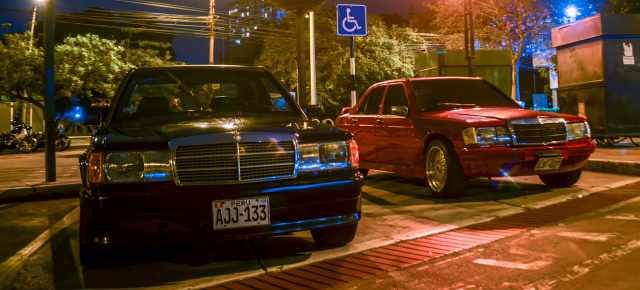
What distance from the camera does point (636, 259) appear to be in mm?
3961

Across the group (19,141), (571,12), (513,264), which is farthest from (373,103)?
(571,12)

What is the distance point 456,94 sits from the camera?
8.14m

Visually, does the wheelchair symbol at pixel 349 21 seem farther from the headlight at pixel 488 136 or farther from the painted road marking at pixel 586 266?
the painted road marking at pixel 586 266

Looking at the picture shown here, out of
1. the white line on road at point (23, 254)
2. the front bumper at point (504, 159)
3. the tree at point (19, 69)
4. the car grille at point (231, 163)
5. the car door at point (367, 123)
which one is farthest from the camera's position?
the tree at point (19, 69)

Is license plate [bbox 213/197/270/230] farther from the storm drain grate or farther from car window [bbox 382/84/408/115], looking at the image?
car window [bbox 382/84/408/115]

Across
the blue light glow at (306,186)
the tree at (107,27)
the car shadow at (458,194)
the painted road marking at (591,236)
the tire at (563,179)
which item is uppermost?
the tree at (107,27)

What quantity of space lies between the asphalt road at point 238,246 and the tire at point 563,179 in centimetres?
13

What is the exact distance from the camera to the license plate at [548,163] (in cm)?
659

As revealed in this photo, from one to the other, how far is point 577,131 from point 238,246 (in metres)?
4.49

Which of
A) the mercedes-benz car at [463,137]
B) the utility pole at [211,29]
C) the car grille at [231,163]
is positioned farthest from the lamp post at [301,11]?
the utility pole at [211,29]

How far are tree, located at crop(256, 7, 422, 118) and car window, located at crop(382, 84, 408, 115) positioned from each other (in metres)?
34.4

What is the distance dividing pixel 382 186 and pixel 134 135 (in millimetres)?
5148

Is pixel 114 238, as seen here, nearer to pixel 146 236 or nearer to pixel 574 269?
pixel 146 236

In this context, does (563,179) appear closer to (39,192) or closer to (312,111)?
(312,111)
